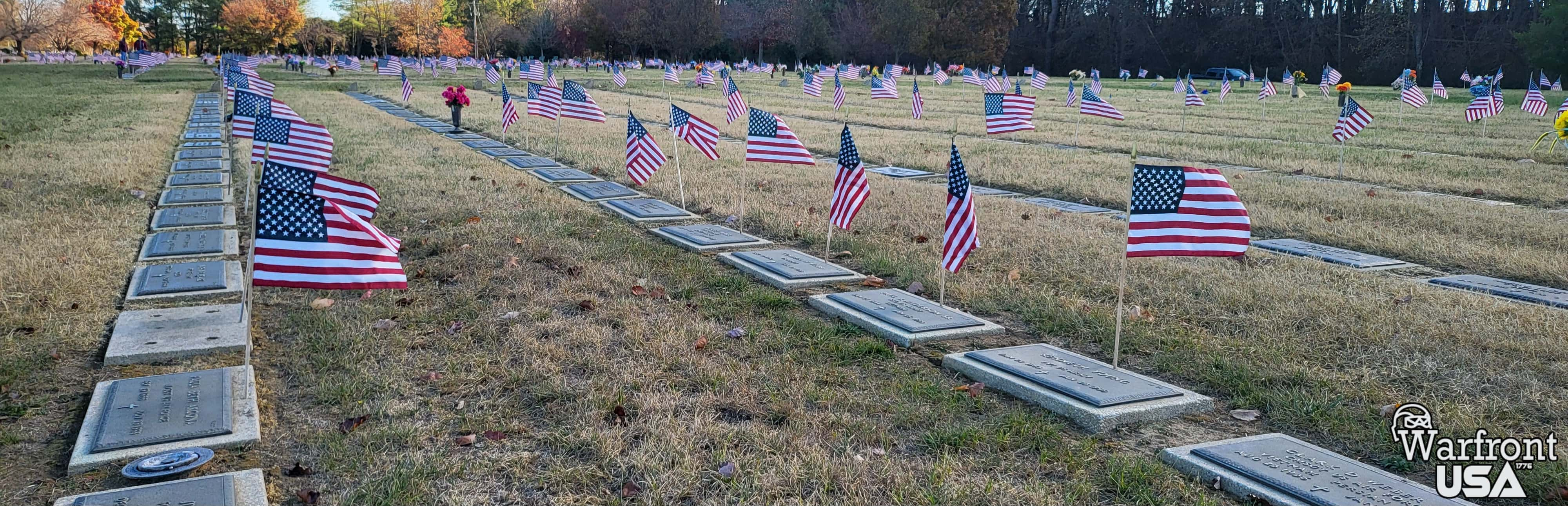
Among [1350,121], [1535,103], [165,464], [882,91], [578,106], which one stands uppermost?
[1535,103]

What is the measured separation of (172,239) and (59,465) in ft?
13.8

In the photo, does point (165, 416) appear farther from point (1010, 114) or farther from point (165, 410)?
point (1010, 114)

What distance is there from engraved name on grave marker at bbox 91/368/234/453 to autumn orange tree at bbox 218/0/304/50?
9484cm

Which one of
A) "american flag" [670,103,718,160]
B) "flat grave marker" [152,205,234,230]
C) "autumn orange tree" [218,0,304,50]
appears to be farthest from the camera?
"autumn orange tree" [218,0,304,50]

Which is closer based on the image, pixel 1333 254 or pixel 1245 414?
pixel 1245 414

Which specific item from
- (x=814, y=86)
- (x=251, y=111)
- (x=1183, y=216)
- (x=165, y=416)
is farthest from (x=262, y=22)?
(x=1183, y=216)

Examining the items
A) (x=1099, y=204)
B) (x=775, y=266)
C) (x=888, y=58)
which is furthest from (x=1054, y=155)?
(x=888, y=58)

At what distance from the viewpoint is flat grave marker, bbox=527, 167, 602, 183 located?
A: 11445 millimetres

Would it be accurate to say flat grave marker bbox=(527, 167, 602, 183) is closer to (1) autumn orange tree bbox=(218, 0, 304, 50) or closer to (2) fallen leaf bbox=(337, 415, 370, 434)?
(2) fallen leaf bbox=(337, 415, 370, 434)

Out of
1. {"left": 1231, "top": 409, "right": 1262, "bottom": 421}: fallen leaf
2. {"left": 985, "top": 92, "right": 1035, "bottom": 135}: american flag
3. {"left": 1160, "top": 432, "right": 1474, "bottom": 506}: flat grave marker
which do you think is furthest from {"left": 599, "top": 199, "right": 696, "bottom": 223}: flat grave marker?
{"left": 985, "top": 92, "right": 1035, "bottom": 135}: american flag

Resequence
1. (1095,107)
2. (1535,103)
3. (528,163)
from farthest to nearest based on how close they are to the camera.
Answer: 1. (1535,103)
2. (1095,107)
3. (528,163)

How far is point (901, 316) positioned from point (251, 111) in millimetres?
6463

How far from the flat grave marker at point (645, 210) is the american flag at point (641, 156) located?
0.22 meters

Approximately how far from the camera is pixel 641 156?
384 inches
